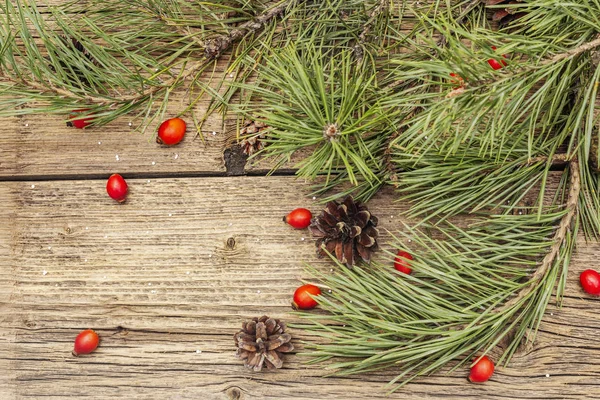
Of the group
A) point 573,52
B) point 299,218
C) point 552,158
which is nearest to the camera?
point 573,52

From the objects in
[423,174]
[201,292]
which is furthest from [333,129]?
[201,292]

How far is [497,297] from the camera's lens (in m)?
1.04

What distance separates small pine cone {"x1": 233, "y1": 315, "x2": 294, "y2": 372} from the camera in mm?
1114

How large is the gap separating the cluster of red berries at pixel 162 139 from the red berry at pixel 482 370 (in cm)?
74

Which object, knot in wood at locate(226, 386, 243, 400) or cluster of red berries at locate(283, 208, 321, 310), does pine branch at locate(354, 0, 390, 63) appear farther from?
knot in wood at locate(226, 386, 243, 400)

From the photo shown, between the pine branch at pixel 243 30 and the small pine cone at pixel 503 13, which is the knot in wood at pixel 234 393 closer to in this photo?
the pine branch at pixel 243 30

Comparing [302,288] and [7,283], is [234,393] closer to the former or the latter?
[302,288]

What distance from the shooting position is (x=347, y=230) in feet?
3.60

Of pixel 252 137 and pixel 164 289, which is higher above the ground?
pixel 252 137

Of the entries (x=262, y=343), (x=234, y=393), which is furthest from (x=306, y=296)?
(x=234, y=393)

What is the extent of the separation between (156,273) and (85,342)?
0.19 metres

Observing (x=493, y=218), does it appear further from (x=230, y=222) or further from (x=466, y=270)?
(x=230, y=222)

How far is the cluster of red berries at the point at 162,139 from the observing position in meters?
1.19

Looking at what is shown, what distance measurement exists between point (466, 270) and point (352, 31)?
49 cm
